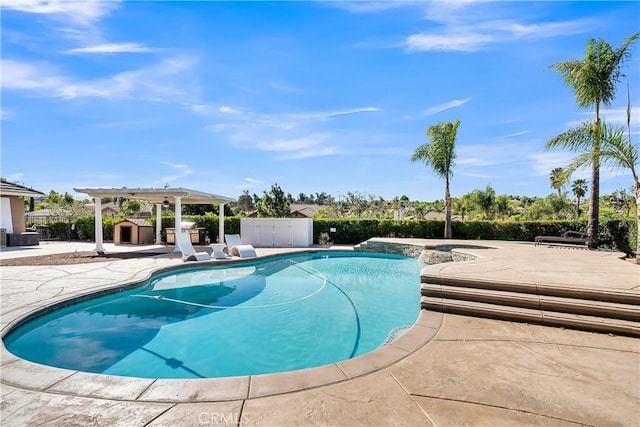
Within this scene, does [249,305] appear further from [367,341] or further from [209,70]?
[209,70]

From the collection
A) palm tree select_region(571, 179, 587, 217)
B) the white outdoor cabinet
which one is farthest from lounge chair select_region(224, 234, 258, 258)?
palm tree select_region(571, 179, 587, 217)

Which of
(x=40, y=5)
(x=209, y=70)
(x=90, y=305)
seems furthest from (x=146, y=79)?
(x=90, y=305)

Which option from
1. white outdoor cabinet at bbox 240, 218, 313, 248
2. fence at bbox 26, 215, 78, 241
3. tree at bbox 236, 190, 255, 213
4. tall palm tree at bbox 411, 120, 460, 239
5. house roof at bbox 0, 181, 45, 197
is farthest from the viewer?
tree at bbox 236, 190, 255, 213

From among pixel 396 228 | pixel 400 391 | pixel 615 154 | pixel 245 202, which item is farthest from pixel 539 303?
pixel 245 202

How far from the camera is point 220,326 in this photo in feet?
18.5

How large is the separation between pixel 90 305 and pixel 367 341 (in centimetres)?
570

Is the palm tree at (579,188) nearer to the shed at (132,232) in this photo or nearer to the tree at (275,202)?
the tree at (275,202)

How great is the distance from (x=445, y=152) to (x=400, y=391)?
697 inches

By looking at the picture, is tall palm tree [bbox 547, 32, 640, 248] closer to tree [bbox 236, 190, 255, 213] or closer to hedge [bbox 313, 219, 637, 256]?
hedge [bbox 313, 219, 637, 256]

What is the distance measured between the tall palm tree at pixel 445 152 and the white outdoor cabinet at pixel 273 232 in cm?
874

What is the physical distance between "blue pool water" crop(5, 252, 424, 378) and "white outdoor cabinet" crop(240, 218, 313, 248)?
7110 millimetres

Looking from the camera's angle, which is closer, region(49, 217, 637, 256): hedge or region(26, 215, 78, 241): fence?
region(49, 217, 637, 256): hedge

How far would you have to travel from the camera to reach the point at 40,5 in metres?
7.06

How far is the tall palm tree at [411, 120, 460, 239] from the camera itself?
17656mm
